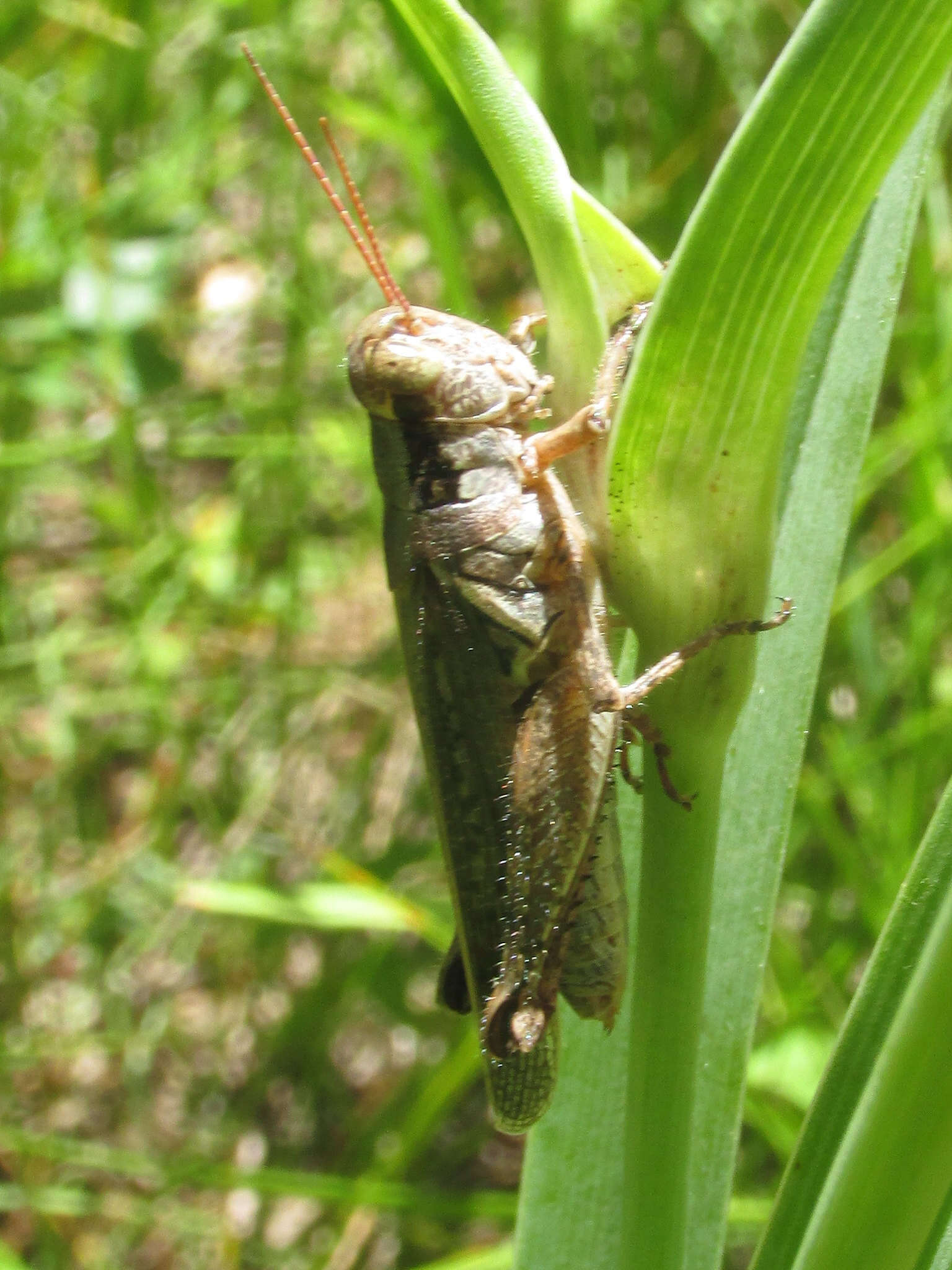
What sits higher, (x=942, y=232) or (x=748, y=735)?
(x=942, y=232)

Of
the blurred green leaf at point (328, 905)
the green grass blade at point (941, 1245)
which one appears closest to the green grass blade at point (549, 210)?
the green grass blade at point (941, 1245)

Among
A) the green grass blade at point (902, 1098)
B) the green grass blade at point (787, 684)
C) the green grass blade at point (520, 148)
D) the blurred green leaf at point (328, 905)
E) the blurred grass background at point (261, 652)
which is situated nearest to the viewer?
the green grass blade at point (902, 1098)

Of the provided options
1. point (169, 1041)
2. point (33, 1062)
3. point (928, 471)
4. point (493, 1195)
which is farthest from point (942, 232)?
point (33, 1062)

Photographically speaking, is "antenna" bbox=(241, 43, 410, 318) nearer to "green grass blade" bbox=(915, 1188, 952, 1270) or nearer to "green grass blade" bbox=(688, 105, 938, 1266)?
"green grass blade" bbox=(688, 105, 938, 1266)

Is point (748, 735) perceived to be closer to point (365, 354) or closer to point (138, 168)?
point (365, 354)

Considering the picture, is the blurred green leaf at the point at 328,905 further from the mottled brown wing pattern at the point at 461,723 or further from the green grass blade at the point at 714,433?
the green grass blade at the point at 714,433

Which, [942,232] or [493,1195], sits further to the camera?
[942,232]
